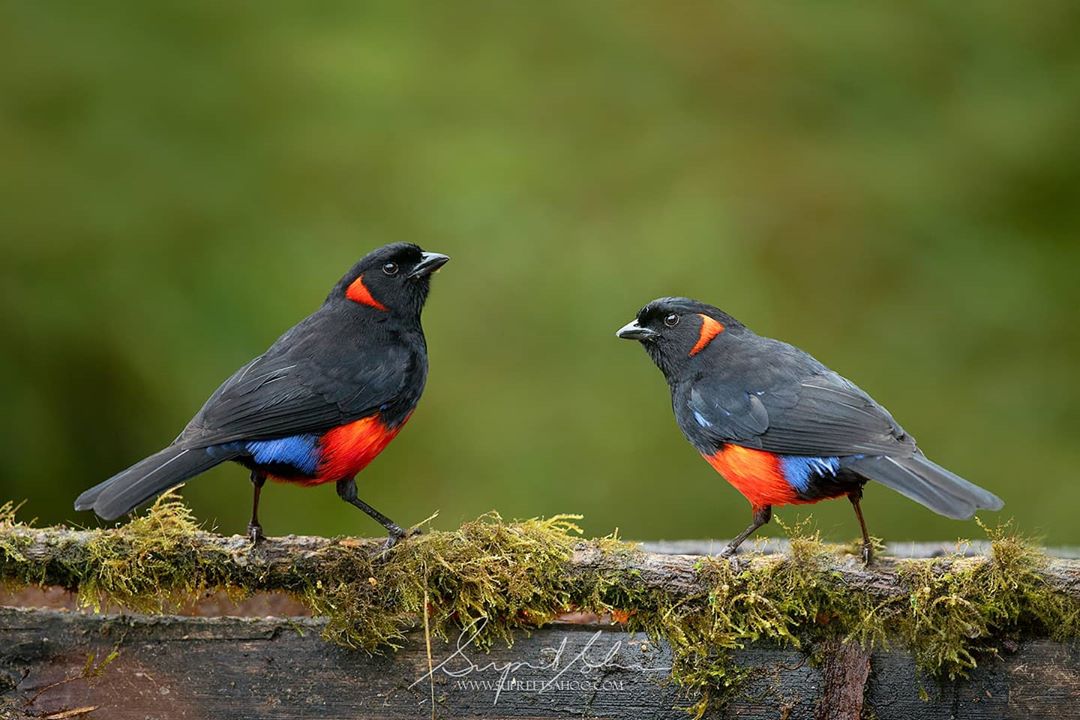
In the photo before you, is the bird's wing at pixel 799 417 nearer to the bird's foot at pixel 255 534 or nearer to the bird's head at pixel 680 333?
the bird's head at pixel 680 333

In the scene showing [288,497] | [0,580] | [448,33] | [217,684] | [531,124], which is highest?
[448,33]

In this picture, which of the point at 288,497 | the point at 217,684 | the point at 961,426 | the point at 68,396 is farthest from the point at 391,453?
the point at 217,684

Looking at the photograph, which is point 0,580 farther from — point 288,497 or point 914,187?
point 914,187

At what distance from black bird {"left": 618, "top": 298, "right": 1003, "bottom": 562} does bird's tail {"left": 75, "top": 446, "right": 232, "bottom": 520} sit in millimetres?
1767

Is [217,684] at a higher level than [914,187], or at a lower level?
lower

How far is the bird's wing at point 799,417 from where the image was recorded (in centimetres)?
→ 430

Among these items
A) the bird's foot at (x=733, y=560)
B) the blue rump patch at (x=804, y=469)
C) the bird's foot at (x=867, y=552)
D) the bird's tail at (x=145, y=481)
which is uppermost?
the bird's tail at (x=145, y=481)

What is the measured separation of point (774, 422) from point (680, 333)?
69cm

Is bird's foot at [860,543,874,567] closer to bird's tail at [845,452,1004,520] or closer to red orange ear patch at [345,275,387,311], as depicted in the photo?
bird's tail at [845,452,1004,520]

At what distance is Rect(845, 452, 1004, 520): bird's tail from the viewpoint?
3719 millimetres

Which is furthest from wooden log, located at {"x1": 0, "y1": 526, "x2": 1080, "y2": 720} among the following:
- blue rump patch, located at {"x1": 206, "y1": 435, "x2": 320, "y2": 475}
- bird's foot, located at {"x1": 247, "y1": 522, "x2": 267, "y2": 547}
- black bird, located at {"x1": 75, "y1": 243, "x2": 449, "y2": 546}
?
blue rump patch, located at {"x1": 206, "y1": 435, "x2": 320, "y2": 475}

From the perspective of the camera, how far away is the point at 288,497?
763cm

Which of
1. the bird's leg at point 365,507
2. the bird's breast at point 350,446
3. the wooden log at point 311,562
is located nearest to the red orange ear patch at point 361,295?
the bird's breast at point 350,446

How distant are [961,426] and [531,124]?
11.4 ft
